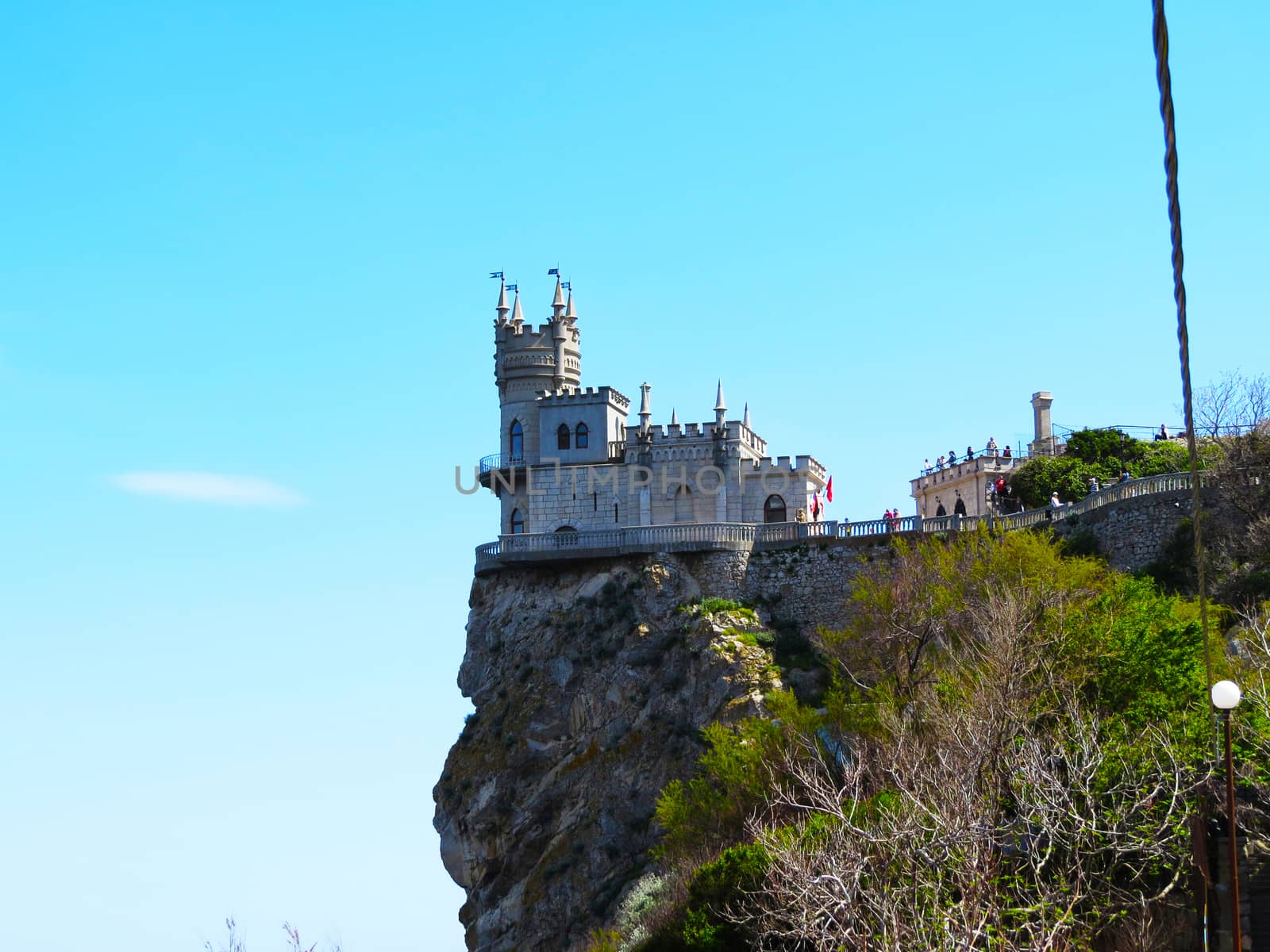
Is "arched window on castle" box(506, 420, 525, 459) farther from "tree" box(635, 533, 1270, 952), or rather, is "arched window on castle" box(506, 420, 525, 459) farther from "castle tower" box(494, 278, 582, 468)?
"tree" box(635, 533, 1270, 952)

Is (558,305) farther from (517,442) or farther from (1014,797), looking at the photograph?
(1014,797)

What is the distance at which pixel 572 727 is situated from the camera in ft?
217

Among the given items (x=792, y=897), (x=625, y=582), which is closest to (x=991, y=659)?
(x=792, y=897)

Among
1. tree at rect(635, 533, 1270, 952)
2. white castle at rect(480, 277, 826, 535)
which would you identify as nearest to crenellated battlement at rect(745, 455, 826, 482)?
white castle at rect(480, 277, 826, 535)

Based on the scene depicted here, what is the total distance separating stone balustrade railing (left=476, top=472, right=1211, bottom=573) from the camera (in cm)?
6412

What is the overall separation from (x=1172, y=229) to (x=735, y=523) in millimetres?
51544

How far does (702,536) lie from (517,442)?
9.78 meters

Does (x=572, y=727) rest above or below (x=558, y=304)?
below

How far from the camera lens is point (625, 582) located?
67188 millimetres

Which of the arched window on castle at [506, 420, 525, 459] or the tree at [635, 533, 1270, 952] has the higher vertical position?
the arched window on castle at [506, 420, 525, 459]

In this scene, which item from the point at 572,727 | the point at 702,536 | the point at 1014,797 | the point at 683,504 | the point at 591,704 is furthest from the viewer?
the point at 683,504

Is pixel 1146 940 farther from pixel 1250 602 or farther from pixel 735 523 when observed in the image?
pixel 735 523

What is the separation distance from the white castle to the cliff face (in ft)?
10.4

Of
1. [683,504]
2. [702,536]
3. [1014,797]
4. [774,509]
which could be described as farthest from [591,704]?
[1014,797]
